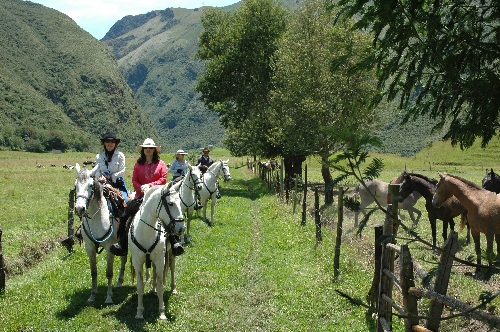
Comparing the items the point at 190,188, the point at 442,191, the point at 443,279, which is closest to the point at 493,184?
the point at 442,191

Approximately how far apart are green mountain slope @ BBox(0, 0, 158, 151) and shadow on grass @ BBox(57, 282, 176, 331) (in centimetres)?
11277

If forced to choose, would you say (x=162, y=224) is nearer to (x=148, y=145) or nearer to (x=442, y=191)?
(x=148, y=145)

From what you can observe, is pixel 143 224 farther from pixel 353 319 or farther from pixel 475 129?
pixel 475 129

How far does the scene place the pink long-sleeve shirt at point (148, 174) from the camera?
10250 millimetres

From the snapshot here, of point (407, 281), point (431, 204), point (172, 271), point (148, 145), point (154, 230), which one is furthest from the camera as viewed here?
point (431, 204)

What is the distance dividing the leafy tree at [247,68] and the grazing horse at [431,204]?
20.1 meters

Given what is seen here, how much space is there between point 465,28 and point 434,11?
15.2 inches

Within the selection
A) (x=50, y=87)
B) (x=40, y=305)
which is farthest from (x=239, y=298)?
(x=50, y=87)

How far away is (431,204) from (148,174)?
8.78 metres

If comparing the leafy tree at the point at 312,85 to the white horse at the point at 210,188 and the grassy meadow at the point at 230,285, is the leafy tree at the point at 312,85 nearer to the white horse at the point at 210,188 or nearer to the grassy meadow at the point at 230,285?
the white horse at the point at 210,188

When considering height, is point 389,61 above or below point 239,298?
above

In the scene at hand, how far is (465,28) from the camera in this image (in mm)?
3822

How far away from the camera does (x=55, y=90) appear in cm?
15862

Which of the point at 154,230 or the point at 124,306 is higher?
the point at 154,230
